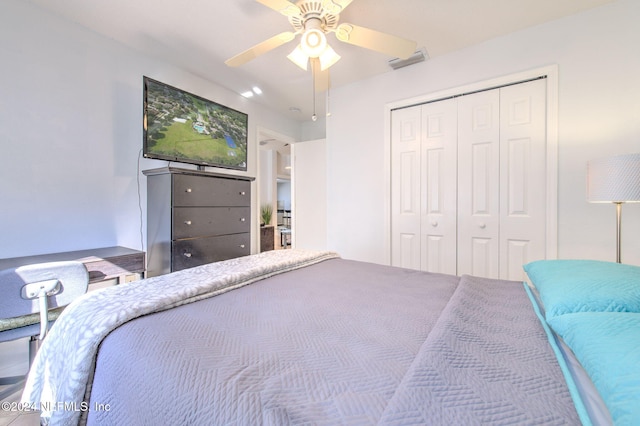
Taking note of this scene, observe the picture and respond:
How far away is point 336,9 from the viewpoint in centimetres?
147

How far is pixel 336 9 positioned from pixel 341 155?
1.78 meters

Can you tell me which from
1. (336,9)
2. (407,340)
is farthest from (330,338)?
(336,9)

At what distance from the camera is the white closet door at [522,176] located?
83.9 inches

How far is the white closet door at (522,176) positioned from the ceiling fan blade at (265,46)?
6.35 ft

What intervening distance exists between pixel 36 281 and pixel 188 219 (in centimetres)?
112

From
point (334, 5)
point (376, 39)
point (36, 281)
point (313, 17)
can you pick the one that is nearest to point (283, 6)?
point (313, 17)

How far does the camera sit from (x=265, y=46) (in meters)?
1.75

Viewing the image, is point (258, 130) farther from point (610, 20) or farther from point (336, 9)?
point (610, 20)

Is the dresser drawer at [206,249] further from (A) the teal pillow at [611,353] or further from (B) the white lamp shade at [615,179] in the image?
(B) the white lamp shade at [615,179]

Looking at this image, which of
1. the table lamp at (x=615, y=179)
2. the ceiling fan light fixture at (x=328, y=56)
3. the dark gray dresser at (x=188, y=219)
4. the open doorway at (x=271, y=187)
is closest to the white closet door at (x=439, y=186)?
the table lamp at (x=615, y=179)

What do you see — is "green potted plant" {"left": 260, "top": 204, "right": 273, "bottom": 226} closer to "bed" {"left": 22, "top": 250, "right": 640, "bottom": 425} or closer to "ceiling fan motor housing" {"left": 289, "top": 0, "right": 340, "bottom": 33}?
"ceiling fan motor housing" {"left": 289, "top": 0, "right": 340, "bottom": 33}

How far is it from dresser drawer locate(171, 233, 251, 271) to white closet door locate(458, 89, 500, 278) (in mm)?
2241

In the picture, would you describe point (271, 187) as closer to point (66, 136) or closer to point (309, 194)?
point (309, 194)

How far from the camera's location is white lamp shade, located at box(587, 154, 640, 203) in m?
1.38
